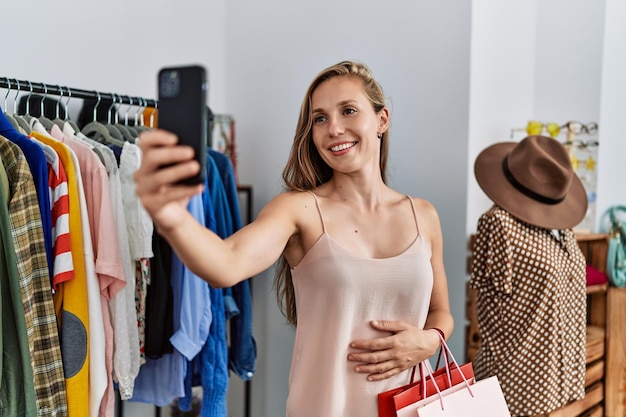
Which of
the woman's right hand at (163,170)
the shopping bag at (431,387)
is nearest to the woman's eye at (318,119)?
the shopping bag at (431,387)

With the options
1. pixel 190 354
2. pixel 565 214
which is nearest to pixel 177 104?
pixel 190 354

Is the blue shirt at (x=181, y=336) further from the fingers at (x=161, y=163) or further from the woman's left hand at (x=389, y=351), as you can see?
the fingers at (x=161, y=163)

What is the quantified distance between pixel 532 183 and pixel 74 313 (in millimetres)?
1303

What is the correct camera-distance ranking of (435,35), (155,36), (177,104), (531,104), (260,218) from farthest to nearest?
(531,104), (155,36), (435,35), (260,218), (177,104)

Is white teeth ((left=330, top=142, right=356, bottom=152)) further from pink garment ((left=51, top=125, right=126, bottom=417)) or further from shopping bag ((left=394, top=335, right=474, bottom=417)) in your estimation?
pink garment ((left=51, top=125, right=126, bottom=417))

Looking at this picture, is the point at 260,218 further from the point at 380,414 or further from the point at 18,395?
the point at 18,395

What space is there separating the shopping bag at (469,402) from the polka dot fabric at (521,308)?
504 millimetres

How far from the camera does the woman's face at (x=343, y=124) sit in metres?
1.37

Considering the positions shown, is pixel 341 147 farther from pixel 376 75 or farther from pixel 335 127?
pixel 376 75

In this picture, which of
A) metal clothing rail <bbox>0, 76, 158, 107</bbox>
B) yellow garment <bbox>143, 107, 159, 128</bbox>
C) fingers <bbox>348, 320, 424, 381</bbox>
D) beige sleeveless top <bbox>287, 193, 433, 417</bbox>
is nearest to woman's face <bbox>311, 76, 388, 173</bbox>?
beige sleeveless top <bbox>287, 193, 433, 417</bbox>

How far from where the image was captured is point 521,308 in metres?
1.85

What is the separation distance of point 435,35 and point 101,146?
1.12m

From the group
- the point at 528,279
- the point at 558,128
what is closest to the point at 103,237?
the point at 528,279

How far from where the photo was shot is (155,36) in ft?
7.91
